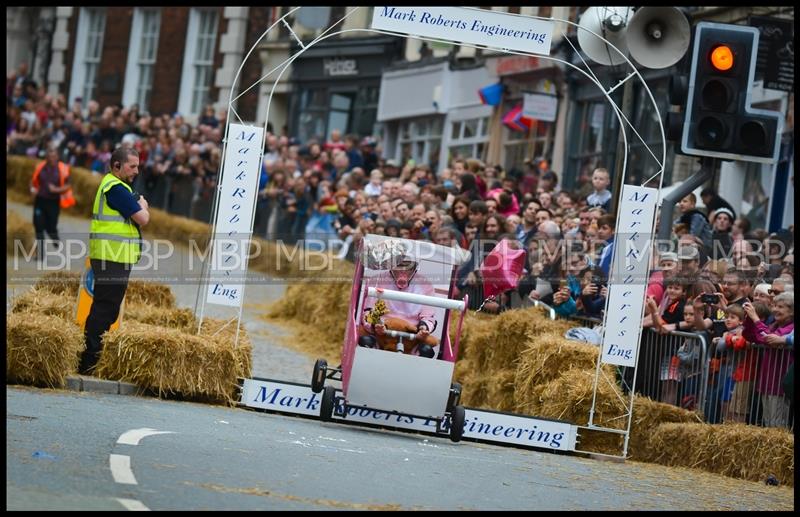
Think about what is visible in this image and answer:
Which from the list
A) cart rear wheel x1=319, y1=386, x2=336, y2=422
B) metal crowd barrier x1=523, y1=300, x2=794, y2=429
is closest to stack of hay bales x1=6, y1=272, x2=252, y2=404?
cart rear wheel x1=319, y1=386, x2=336, y2=422

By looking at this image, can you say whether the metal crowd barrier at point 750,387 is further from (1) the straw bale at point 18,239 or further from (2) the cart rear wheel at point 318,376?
(1) the straw bale at point 18,239

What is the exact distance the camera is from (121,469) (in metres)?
10.2

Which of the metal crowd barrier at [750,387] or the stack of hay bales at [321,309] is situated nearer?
the metal crowd barrier at [750,387]

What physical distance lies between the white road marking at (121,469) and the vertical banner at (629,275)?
654cm

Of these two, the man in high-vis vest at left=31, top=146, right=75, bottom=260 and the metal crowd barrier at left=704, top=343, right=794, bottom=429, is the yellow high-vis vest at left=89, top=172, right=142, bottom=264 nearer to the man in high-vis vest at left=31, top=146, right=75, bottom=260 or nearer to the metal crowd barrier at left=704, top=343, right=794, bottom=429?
the metal crowd barrier at left=704, top=343, right=794, bottom=429

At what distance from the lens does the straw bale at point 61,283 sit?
61.4 ft

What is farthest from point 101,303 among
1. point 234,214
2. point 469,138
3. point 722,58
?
point 469,138

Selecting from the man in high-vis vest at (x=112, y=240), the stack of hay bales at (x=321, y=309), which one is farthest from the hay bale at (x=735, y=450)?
the stack of hay bales at (x=321, y=309)

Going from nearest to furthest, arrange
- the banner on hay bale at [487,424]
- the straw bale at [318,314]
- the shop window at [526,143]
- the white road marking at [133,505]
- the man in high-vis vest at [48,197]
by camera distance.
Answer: the white road marking at [133,505]
the banner on hay bale at [487,424]
the straw bale at [318,314]
the man in high-vis vest at [48,197]
the shop window at [526,143]

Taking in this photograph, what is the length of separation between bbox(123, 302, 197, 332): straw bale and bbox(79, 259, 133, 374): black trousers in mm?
1232

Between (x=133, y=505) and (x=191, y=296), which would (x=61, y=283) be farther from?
(x=133, y=505)

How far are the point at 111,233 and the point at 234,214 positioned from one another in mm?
1200

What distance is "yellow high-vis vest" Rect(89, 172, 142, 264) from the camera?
16.1 metres

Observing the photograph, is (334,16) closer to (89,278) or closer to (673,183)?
(673,183)
